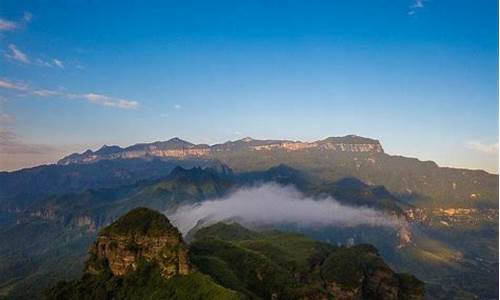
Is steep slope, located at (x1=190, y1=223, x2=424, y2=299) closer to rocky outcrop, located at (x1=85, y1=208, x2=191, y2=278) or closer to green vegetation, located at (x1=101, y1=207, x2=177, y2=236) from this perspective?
rocky outcrop, located at (x1=85, y1=208, x2=191, y2=278)

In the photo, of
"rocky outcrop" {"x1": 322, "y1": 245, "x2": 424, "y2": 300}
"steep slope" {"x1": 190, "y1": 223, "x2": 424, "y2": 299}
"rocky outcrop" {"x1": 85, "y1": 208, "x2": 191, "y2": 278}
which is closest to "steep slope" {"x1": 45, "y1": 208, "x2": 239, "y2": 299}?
"rocky outcrop" {"x1": 85, "y1": 208, "x2": 191, "y2": 278}

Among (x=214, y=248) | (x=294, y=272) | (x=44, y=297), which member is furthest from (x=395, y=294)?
(x=44, y=297)

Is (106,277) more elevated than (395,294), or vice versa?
(106,277)

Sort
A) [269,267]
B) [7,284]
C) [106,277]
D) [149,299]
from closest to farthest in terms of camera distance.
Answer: [149,299], [106,277], [269,267], [7,284]

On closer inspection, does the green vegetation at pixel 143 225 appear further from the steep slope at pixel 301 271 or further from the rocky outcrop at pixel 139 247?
the steep slope at pixel 301 271

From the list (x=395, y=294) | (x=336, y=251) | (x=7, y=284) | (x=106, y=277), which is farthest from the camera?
(x=7, y=284)

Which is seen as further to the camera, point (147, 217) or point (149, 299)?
point (147, 217)

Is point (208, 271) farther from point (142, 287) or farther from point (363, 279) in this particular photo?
point (363, 279)

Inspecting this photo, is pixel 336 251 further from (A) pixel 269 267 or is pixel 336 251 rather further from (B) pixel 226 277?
(B) pixel 226 277

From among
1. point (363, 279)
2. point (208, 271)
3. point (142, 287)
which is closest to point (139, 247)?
point (142, 287)
